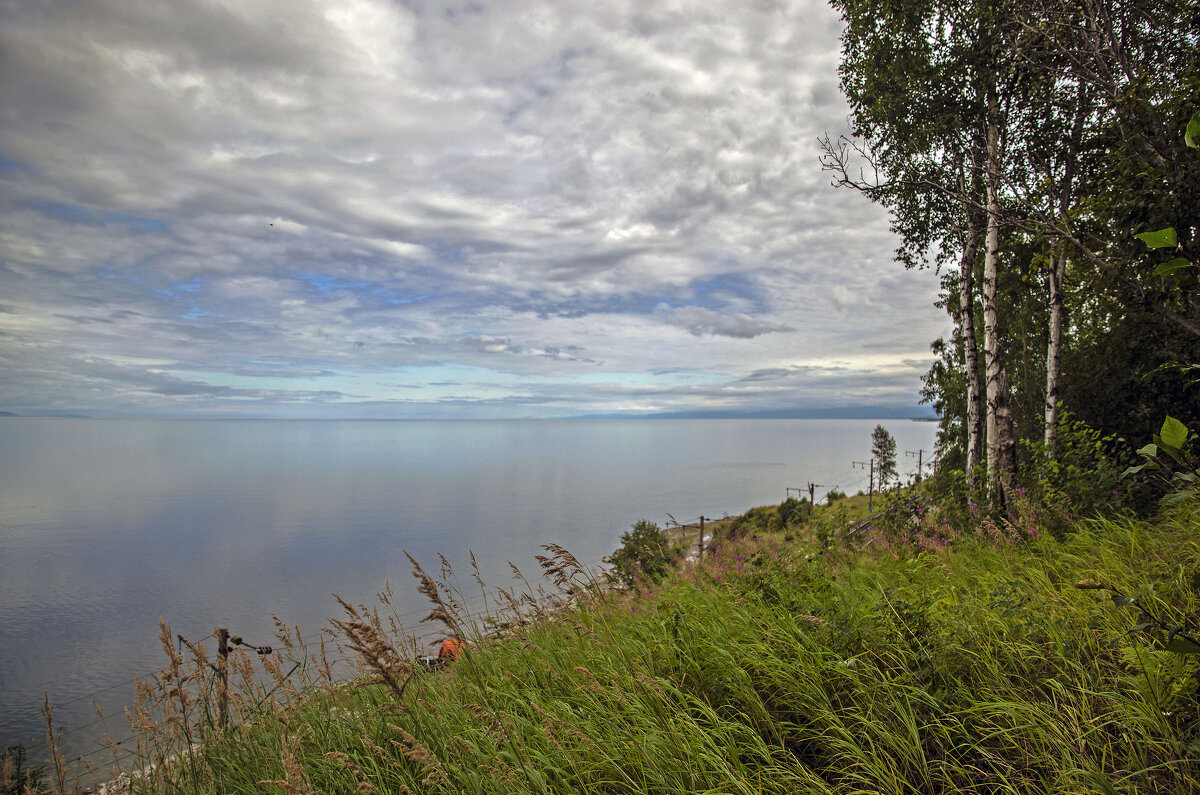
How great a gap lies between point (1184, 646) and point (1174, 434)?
728mm

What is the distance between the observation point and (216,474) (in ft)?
443

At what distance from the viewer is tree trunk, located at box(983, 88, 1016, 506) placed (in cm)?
837

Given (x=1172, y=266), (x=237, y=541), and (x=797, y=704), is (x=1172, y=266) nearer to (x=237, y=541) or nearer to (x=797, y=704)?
(x=797, y=704)

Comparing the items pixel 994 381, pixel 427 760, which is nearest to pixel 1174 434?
pixel 427 760

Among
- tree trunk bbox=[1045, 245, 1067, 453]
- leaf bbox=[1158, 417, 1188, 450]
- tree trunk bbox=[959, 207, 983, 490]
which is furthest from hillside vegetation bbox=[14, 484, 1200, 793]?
tree trunk bbox=[1045, 245, 1067, 453]

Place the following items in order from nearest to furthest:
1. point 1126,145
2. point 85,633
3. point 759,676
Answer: point 759,676, point 1126,145, point 85,633

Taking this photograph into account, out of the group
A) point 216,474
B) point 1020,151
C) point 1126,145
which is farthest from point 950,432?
point 216,474

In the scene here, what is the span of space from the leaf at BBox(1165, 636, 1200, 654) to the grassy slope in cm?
41

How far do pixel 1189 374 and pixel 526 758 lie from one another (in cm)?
1434

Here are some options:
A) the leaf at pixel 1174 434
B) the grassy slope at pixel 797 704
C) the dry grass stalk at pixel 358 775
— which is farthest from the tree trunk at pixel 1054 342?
the dry grass stalk at pixel 358 775

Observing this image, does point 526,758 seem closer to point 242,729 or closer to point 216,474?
point 242,729

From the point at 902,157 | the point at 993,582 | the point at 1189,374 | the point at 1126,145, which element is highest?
the point at 902,157

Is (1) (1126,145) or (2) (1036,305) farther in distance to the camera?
(2) (1036,305)

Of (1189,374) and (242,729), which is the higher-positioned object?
(1189,374)
